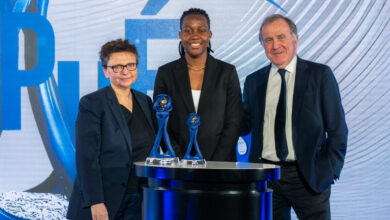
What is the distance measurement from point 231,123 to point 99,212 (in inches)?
41.3

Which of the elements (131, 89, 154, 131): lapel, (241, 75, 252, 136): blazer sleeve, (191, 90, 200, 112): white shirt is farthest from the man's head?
(131, 89, 154, 131): lapel

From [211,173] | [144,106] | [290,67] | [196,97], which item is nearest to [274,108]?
[290,67]

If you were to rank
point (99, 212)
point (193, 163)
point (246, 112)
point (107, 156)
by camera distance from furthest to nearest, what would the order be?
point (246, 112), point (107, 156), point (99, 212), point (193, 163)

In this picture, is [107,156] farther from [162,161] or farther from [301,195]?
[301,195]

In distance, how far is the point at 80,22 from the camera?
451 centimetres

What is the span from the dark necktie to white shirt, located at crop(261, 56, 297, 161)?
0.04m

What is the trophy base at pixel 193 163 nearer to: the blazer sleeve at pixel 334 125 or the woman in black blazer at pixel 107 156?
the woman in black blazer at pixel 107 156

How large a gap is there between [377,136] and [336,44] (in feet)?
2.90

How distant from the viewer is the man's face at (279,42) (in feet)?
10.7

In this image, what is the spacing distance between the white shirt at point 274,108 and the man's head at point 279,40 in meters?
0.05

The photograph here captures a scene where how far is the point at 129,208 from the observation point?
9.07 ft

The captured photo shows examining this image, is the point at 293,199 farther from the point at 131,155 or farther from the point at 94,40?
the point at 94,40

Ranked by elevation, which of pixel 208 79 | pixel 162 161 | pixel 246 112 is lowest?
pixel 162 161

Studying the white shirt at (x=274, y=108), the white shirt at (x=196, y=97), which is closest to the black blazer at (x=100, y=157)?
the white shirt at (x=196, y=97)
